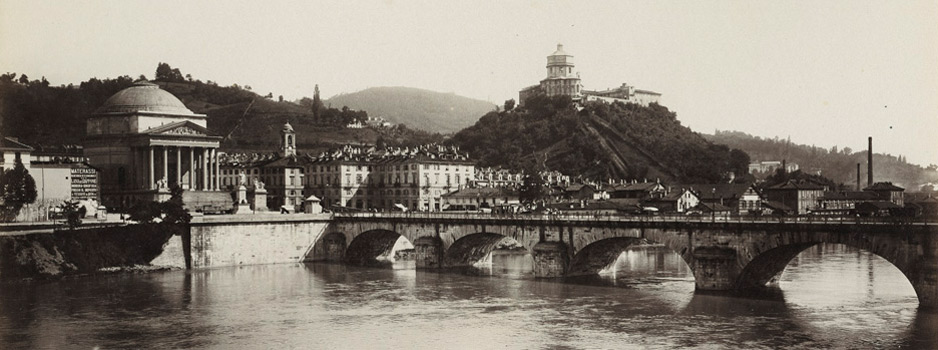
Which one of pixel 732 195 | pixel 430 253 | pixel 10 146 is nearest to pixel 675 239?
pixel 430 253

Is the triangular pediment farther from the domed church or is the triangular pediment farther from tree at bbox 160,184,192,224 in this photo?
tree at bbox 160,184,192,224

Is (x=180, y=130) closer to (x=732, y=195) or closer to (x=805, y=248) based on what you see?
(x=732, y=195)

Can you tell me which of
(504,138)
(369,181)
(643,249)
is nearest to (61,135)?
(369,181)

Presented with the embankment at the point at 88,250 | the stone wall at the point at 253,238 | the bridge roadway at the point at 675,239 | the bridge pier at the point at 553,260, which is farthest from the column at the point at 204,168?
the bridge pier at the point at 553,260

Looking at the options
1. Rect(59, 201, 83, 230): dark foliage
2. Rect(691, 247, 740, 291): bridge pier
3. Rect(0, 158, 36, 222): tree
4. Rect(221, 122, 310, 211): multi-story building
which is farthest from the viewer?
Rect(221, 122, 310, 211): multi-story building

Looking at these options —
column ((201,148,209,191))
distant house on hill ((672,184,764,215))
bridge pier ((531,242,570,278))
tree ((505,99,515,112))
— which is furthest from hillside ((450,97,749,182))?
bridge pier ((531,242,570,278))

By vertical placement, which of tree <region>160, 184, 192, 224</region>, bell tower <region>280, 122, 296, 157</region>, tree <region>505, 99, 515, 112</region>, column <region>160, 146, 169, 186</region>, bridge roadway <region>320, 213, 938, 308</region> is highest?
tree <region>505, 99, 515, 112</region>
